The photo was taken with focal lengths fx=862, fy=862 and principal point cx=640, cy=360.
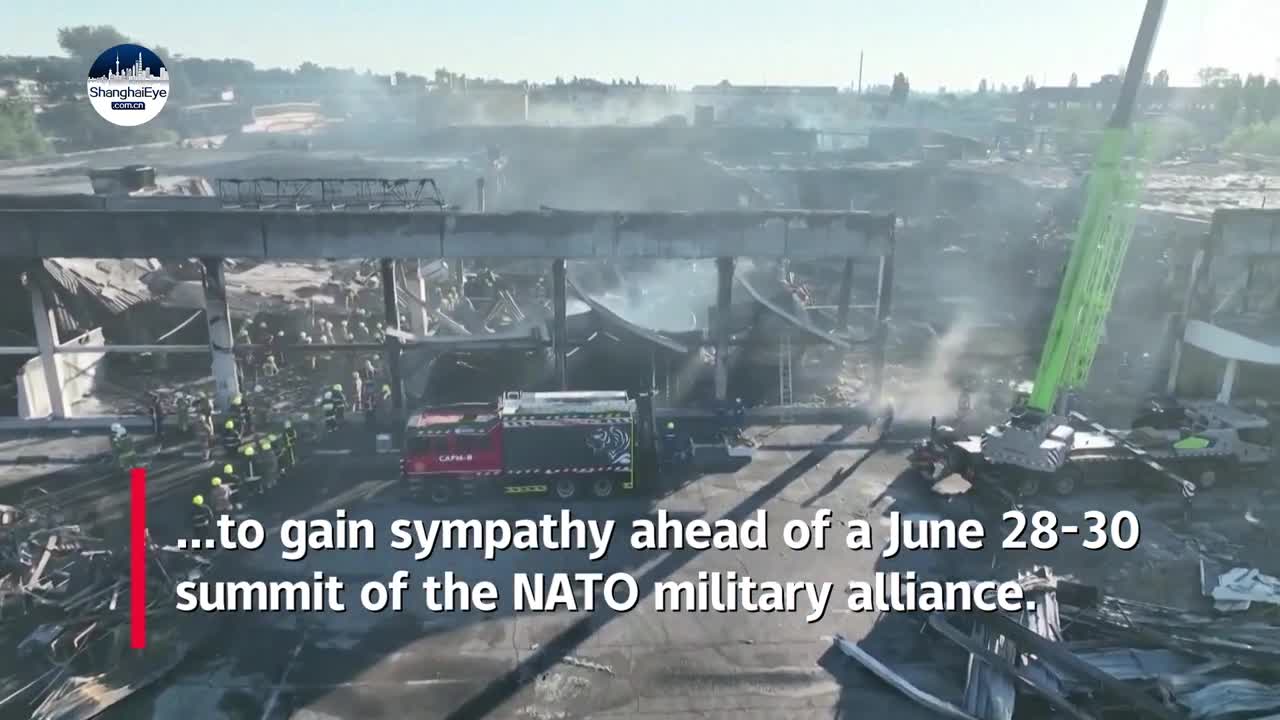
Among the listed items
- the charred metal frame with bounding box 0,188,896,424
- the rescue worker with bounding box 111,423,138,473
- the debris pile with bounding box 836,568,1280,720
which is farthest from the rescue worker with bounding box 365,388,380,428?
the debris pile with bounding box 836,568,1280,720

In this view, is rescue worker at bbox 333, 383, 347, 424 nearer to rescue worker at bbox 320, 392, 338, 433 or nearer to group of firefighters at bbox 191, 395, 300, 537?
rescue worker at bbox 320, 392, 338, 433

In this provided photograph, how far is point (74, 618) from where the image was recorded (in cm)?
1680

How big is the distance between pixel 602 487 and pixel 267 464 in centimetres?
901

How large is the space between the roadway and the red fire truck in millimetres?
1744

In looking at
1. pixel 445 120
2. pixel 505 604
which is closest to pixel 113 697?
pixel 505 604

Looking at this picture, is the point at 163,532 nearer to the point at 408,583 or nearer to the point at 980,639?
the point at 408,583

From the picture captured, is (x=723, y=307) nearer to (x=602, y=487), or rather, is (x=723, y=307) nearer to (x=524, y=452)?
(x=602, y=487)

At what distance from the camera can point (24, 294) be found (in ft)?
106

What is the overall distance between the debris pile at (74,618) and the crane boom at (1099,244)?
21.9 metres

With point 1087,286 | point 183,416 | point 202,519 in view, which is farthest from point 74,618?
point 1087,286

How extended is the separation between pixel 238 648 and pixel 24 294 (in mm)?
23318

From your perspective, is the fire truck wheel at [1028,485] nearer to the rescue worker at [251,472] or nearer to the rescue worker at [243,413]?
the rescue worker at [251,472]

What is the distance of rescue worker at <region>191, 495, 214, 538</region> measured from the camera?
64.5ft

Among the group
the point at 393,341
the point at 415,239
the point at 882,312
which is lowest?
the point at 393,341
